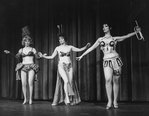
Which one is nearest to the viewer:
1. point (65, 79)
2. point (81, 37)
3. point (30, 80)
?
point (65, 79)

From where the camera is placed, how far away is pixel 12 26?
21.7ft

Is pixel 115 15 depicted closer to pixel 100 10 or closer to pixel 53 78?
pixel 100 10

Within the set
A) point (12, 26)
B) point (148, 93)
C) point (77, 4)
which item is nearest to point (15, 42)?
point (12, 26)

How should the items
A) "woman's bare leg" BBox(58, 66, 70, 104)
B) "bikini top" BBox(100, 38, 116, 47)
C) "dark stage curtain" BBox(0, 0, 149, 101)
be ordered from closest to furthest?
"bikini top" BBox(100, 38, 116, 47), "woman's bare leg" BBox(58, 66, 70, 104), "dark stage curtain" BBox(0, 0, 149, 101)

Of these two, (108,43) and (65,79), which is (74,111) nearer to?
(65,79)

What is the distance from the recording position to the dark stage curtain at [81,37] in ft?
16.8

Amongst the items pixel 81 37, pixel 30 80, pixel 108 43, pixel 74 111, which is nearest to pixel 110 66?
pixel 108 43

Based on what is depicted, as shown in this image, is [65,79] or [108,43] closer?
[108,43]

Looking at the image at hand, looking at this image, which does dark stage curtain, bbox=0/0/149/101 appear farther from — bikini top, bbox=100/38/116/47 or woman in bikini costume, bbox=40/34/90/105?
bikini top, bbox=100/38/116/47

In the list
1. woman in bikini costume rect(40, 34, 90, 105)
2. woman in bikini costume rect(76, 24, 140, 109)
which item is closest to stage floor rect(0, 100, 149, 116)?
woman in bikini costume rect(76, 24, 140, 109)

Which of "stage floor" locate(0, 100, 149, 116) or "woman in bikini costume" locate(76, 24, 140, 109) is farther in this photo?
"woman in bikini costume" locate(76, 24, 140, 109)

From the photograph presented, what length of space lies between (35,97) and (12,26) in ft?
7.76

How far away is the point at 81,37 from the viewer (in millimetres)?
5660

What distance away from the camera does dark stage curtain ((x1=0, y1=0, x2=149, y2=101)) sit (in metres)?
5.12
